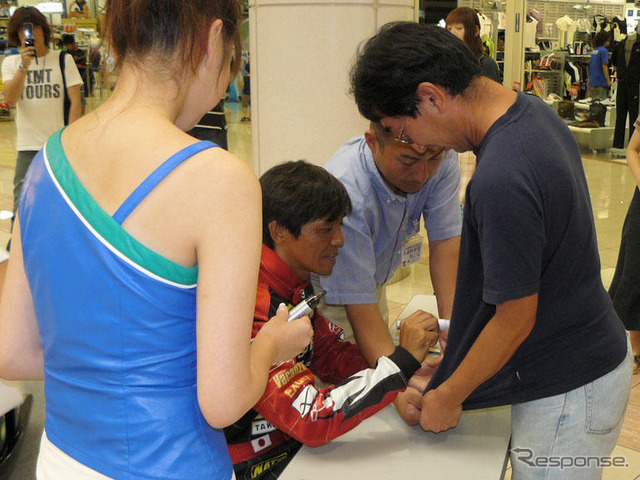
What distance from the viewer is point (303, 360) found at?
5.91ft

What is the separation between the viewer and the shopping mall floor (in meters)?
2.77

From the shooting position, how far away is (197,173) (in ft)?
2.77

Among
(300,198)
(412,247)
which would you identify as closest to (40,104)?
(412,247)

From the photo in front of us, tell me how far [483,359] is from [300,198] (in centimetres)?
63

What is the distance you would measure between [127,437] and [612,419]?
928 millimetres

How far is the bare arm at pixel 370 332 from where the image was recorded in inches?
69.8

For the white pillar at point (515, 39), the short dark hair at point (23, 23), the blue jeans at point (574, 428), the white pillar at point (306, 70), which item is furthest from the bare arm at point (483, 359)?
the white pillar at point (515, 39)

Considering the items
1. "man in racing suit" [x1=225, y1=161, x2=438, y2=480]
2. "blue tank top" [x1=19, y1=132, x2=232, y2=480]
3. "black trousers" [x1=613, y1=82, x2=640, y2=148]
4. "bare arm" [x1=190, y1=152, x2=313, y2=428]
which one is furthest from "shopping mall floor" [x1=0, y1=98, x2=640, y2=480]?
"bare arm" [x1=190, y1=152, x2=313, y2=428]

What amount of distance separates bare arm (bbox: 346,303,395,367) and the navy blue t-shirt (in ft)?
1.08

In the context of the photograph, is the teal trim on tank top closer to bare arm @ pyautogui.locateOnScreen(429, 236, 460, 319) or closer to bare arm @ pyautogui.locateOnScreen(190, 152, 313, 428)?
bare arm @ pyautogui.locateOnScreen(190, 152, 313, 428)

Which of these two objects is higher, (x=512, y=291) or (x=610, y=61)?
(x=610, y=61)

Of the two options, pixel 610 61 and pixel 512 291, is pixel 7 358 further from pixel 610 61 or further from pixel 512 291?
pixel 610 61

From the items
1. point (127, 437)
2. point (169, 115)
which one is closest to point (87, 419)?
point (127, 437)

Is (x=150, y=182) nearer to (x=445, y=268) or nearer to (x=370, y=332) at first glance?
(x=370, y=332)
